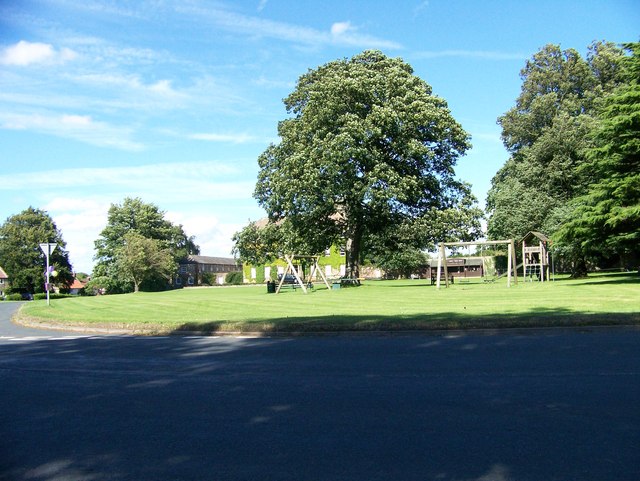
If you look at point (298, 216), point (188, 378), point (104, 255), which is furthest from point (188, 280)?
point (188, 378)

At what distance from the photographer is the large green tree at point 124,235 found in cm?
8238

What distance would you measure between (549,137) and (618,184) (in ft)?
63.3

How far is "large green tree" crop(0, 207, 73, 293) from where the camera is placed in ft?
267

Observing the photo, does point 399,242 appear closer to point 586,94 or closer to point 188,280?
→ point 586,94

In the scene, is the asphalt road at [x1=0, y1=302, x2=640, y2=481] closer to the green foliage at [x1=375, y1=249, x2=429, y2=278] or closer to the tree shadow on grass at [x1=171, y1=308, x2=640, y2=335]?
the tree shadow on grass at [x1=171, y1=308, x2=640, y2=335]

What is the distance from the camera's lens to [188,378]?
8.75m

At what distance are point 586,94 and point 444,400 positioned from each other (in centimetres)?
5291

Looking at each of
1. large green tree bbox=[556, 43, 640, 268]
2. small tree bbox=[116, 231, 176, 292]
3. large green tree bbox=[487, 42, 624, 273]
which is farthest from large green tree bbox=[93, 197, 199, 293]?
large green tree bbox=[556, 43, 640, 268]

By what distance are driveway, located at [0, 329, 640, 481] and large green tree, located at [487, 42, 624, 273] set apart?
3656cm

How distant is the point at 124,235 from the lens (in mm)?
81438

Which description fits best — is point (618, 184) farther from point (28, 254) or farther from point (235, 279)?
point (235, 279)

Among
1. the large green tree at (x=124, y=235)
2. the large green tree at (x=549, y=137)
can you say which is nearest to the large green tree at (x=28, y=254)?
the large green tree at (x=124, y=235)

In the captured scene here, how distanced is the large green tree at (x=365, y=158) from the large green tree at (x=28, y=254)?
5036 centimetres

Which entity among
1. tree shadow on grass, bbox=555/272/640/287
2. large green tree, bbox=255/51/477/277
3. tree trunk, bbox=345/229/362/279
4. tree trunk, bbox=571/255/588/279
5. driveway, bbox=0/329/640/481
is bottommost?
driveway, bbox=0/329/640/481
